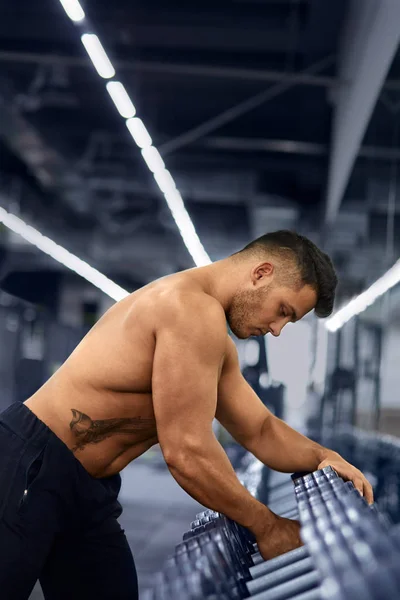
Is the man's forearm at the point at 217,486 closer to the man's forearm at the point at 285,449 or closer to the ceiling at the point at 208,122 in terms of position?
the man's forearm at the point at 285,449

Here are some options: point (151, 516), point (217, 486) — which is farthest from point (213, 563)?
point (151, 516)

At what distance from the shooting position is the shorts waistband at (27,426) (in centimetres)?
194

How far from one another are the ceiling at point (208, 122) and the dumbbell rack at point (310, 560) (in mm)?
2807

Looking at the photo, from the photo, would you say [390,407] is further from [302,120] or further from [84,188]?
[84,188]

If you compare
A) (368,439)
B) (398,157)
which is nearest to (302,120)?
(398,157)

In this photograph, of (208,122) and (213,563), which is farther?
(208,122)

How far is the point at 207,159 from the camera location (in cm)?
836

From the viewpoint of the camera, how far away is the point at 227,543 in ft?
5.39

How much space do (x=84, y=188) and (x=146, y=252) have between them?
2.91m

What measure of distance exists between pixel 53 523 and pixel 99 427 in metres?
0.26

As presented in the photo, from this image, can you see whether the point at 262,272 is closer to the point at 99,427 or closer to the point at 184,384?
the point at 184,384

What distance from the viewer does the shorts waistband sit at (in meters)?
1.94

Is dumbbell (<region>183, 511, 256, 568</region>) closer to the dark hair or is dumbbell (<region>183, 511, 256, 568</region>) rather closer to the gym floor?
the dark hair

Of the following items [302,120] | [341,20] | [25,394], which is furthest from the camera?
[302,120]
